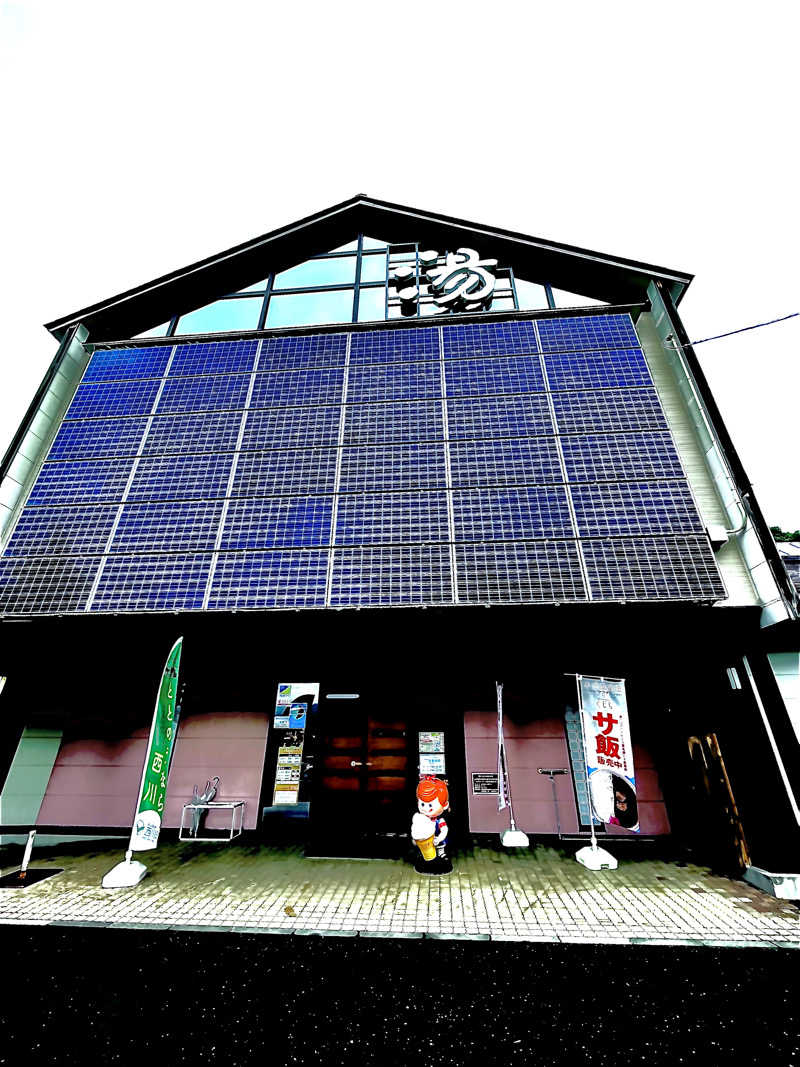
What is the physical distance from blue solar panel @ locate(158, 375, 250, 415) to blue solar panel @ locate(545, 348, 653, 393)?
24.6 ft

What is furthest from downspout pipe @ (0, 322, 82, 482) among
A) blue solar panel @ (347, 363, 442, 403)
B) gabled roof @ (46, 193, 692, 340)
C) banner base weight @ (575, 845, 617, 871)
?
banner base weight @ (575, 845, 617, 871)

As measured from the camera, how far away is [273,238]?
43.9 feet

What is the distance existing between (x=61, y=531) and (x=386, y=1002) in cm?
960

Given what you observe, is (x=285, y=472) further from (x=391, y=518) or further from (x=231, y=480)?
(x=391, y=518)

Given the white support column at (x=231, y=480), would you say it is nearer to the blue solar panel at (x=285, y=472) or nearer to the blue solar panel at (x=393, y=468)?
the blue solar panel at (x=285, y=472)

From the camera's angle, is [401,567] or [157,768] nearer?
[157,768]

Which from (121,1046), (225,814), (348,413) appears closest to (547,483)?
(348,413)

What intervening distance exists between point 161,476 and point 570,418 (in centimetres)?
904

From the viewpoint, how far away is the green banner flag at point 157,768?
7.25m

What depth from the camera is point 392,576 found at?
802 cm

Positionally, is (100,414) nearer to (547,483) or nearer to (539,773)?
(547,483)

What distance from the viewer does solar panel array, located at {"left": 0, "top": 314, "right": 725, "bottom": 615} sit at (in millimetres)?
7996

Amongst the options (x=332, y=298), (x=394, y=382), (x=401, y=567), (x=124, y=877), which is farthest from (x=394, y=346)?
(x=124, y=877)

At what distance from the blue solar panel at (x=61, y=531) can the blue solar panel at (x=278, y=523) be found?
264cm
